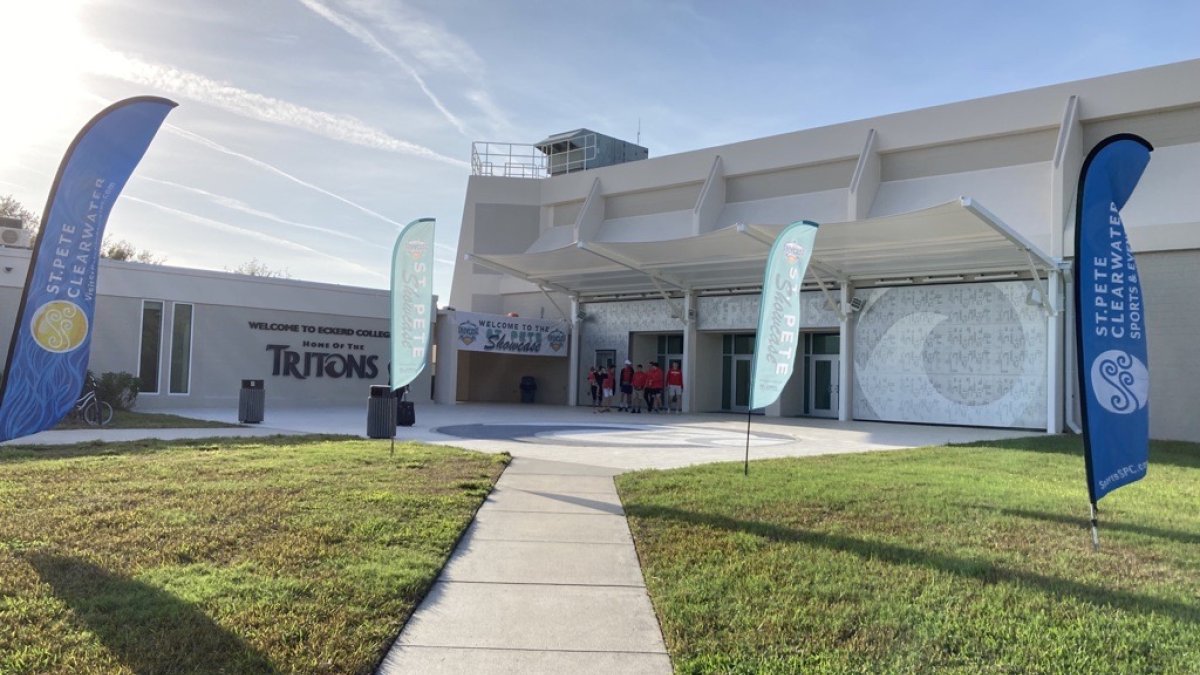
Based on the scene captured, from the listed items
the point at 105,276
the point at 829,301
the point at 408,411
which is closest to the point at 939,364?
the point at 829,301

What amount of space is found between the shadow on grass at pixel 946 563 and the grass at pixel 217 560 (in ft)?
7.38

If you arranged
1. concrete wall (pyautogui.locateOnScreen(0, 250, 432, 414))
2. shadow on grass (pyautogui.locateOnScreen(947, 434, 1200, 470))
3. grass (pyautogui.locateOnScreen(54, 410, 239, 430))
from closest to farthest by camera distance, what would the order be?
shadow on grass (pyautogui.locateOnScreen(947, 434, 1200, 470))
grass (pyautogui.locateOnScreen(54, 410, 239, 430))
concrete wall (pyautogui.locateOnScreen(0, 250, 432, 414))

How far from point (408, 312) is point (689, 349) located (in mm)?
16844

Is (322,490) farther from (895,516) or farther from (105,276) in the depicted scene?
(105,276)

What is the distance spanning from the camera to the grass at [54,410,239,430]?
16625 mm

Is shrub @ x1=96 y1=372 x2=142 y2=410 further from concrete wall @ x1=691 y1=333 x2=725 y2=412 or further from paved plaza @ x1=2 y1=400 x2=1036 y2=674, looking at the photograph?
concrete wall @ x1=691 y1=333 x2=725 y2=412

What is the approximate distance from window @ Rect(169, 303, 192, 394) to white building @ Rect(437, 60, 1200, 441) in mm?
8104

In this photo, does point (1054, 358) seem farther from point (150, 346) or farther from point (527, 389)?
point (150, 346)

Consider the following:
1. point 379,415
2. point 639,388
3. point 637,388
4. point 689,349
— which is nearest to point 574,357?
point 637,388

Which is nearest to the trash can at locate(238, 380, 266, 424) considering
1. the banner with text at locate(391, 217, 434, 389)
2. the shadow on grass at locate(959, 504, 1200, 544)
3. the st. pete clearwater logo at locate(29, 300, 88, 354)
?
the banner with text at locate(391, 217, 434, 389)

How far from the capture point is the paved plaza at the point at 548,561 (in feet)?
14.1

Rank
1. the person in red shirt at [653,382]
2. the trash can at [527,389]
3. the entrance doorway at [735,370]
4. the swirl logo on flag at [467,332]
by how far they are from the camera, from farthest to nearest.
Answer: the trash can at [527,389]
the entrance doorway at [735,370]
the swirl logo on flag at [467,332]
the person in red shirt at [653,382]

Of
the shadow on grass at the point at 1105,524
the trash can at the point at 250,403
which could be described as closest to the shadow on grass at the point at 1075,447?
the shadow on grass at the point at 1105,524

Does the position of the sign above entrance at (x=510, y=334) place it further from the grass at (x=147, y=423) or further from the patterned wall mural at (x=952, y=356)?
the patterned wall mural at (x=952, y=356)
